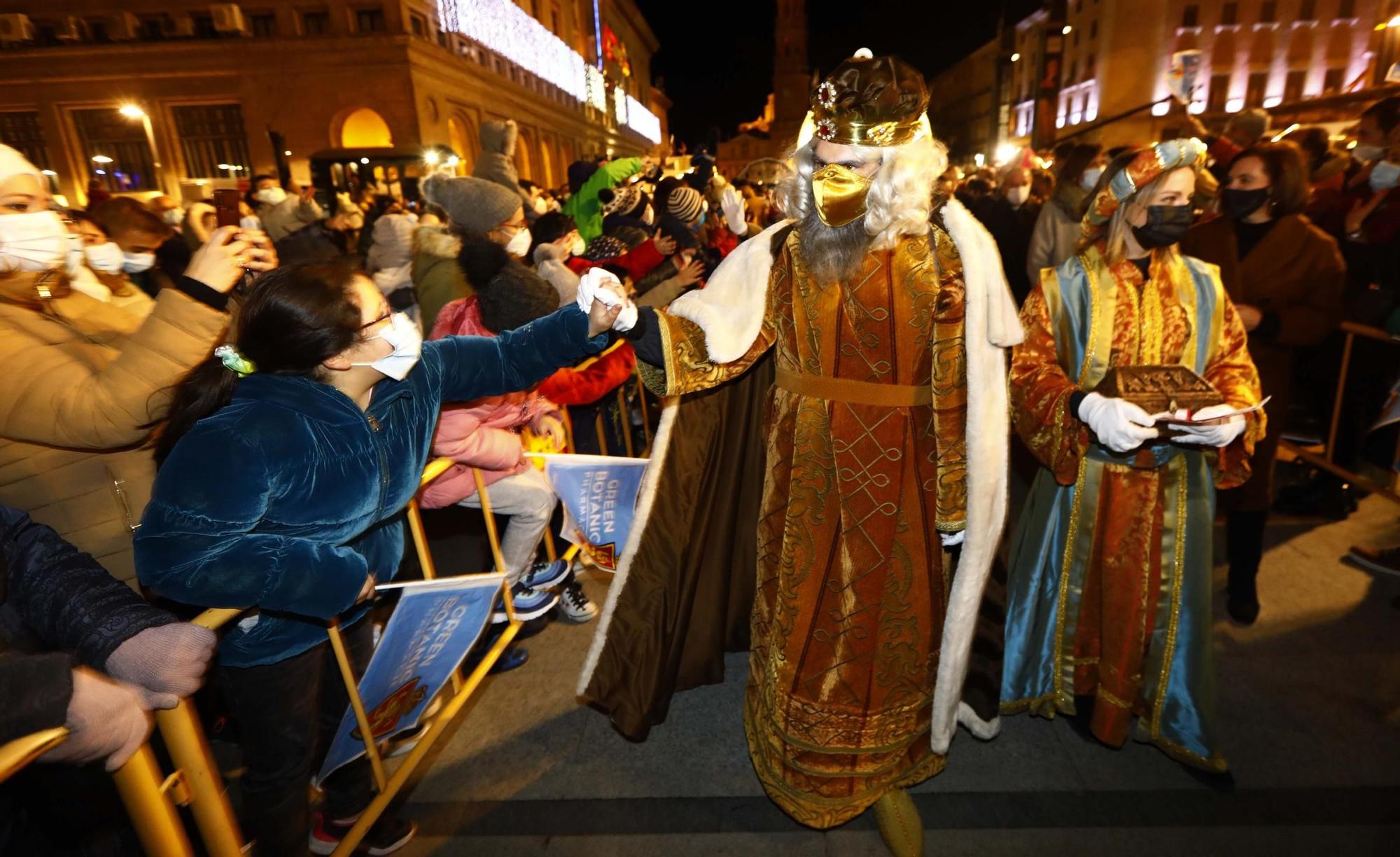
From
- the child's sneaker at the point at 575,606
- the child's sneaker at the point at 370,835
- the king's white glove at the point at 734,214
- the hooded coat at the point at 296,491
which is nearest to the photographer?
the hooded coat at the point at 296,491

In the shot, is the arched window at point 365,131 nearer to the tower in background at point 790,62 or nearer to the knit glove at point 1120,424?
the knit glove at point 1120,424

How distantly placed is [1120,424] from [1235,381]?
621mm

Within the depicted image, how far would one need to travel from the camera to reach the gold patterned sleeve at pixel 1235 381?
2.39 metres

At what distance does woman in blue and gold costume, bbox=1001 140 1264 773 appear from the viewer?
2.36 metres

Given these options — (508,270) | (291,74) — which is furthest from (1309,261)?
(291,74)

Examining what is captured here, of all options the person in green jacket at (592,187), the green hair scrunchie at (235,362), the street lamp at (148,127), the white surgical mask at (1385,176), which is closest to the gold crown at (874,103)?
the green hair scrunchie at (235,362)

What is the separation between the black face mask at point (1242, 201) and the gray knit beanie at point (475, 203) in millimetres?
3547

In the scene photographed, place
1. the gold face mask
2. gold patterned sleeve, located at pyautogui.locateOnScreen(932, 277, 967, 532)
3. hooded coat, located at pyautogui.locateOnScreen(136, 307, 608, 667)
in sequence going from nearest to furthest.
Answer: hooded coat, located at pyautogui.locateOnScreen(136, 307, 608, 667), the gold face mask, gold patterned sleeve, located at pyautogui.locateOnScreen(932, 277, 967, 532)

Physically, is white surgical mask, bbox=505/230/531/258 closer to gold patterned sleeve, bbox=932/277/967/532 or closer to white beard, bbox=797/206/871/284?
white beard, bbox=797/206/871/284

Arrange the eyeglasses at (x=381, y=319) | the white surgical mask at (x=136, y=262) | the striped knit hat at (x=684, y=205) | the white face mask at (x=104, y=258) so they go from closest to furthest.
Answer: the eyeglasses at (x=381, y=319), the white face mask at (x=104, y=258), the white surgical mask at (x=136, y=262), the striped knit hat at (x=684, y=205)

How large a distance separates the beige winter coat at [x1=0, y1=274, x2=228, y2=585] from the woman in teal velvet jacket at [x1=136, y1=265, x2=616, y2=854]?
0.25 m

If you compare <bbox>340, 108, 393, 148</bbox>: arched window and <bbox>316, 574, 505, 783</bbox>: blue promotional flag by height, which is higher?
<bbox>340, 108, 393, 148</bbox>: arched window

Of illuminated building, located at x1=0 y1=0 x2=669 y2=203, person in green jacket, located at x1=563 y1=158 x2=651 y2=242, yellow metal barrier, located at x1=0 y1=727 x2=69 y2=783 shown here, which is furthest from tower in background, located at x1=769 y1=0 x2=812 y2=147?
yellow metal barrier, located at x1=0 y1=727 x2=69 y2=783

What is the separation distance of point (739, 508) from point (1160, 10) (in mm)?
55396
